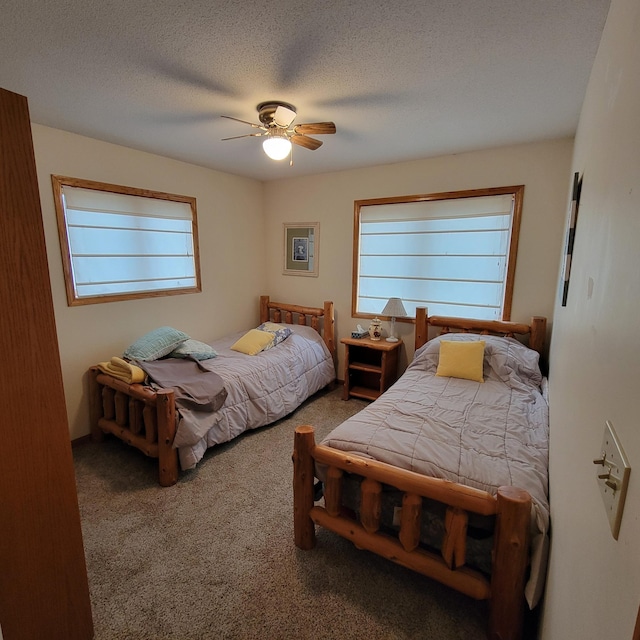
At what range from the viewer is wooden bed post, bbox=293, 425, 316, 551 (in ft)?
5.55

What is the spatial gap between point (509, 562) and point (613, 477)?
38.0 inches

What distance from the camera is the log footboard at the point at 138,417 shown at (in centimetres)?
223

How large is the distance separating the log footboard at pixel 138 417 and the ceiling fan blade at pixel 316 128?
188cm

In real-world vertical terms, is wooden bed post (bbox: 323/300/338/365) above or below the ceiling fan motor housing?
below

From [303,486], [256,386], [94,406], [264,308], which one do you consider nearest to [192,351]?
[256,386]

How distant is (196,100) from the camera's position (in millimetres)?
2004

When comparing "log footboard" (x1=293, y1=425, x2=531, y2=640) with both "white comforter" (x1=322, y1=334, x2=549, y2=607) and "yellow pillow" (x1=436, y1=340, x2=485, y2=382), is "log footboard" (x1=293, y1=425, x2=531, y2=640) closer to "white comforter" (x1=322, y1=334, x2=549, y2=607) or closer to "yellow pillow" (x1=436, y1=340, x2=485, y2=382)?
"white comforter" (x1=322, y1=334, x2=549, y2=607)

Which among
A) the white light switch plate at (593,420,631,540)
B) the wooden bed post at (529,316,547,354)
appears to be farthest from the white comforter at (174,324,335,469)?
the white light switch plate at (593,420,631,540)

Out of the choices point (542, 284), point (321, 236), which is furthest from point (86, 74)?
point (542, 284)

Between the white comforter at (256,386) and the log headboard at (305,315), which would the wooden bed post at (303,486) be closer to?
the white comforter at (256,386)

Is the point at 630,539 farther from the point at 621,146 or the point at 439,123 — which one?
the point at 439,123

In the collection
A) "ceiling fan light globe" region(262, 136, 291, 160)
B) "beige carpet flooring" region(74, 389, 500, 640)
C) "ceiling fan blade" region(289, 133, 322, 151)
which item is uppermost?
"ceiling fan blade" region(289, 133, 322, 151)

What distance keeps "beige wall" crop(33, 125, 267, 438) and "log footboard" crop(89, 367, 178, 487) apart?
125mm

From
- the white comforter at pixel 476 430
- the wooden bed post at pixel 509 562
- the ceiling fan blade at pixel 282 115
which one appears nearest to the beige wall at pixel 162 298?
the ceiling fan blade at pixel 282 115
